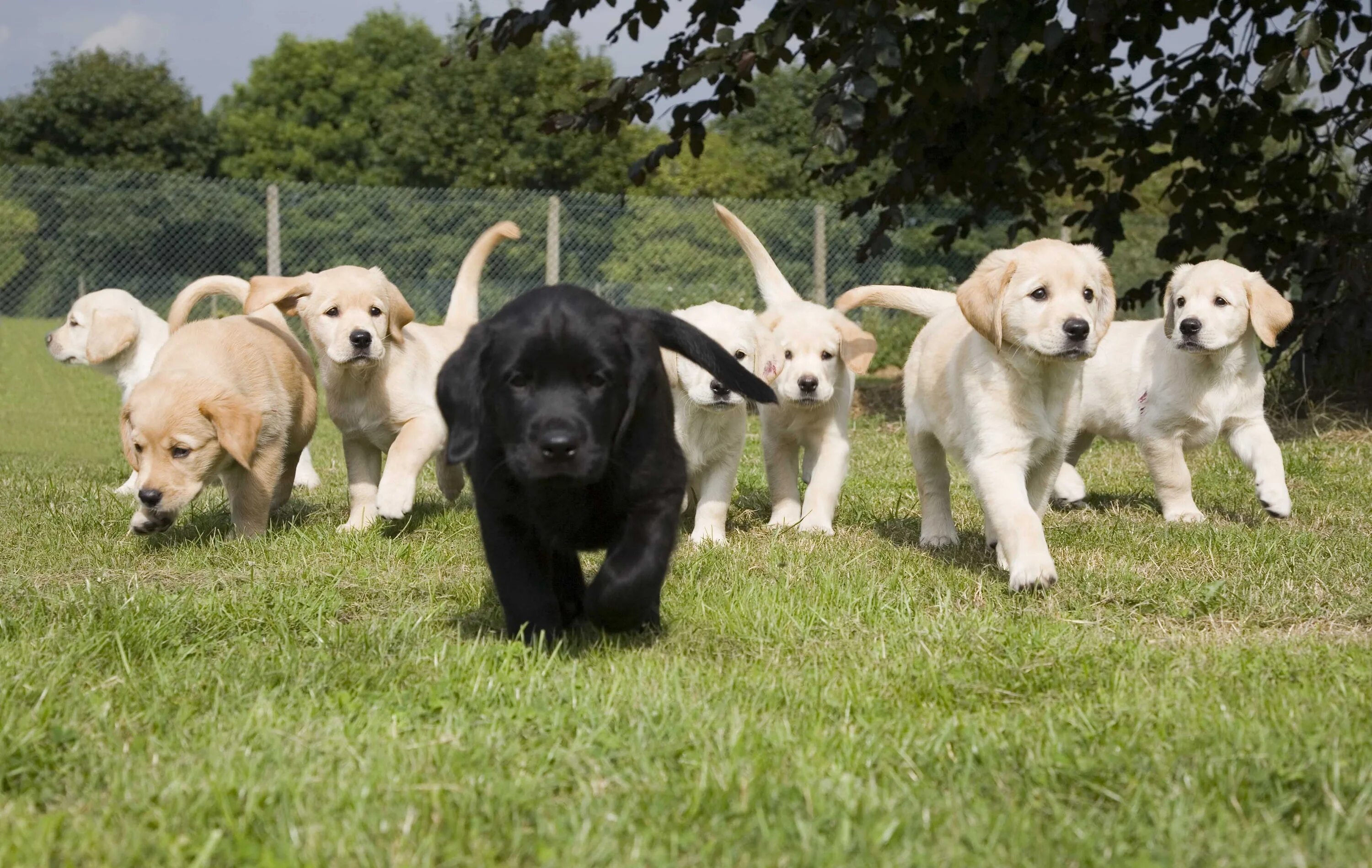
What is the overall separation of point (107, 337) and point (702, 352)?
509 cm

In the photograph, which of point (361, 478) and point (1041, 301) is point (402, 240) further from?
point (1041, 301)

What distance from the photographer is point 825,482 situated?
16.8 ft

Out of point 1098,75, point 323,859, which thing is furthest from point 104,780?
point 1098,75

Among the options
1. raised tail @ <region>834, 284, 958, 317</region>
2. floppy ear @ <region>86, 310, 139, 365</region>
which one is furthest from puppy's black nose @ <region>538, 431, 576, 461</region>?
floppy ear @ <region>86, 310, 139, 365</region>

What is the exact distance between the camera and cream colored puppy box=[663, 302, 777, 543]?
476cm

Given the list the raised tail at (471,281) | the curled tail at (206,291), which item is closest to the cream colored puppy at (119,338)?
the curled tail at (206,291)

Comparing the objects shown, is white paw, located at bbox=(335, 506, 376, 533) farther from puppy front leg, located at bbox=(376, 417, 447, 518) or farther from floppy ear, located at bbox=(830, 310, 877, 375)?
floppy ear, located at bbox=(830, 310, 877, 375)

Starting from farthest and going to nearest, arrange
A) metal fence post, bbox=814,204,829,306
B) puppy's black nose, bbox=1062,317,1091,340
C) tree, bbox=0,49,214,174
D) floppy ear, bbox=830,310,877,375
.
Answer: tree, bbox=0,49,214,174, metal fence post, bbox=814,204,829,306, floppy ear, bbox=830,310,877,375, puppy's black nose, bbox=1062,317,1091,340

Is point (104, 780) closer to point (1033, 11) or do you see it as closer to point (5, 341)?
point (1033, 11)

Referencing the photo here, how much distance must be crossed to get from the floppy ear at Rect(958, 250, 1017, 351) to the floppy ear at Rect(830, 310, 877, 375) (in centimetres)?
104

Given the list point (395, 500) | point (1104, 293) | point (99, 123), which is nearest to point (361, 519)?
point (395, 500)

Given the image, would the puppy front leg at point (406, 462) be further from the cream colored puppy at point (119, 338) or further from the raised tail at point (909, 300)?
the cream colored puppy at point (119, 338)

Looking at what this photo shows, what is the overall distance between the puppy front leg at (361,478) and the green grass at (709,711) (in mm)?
589

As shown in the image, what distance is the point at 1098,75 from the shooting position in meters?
8.70
